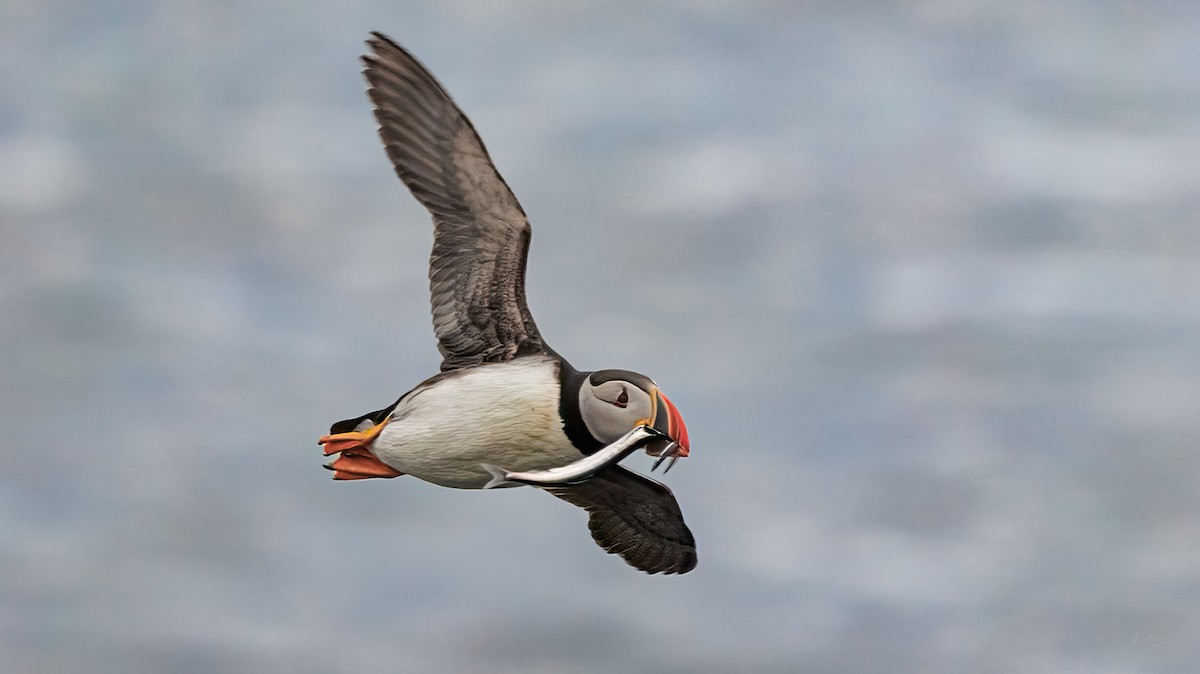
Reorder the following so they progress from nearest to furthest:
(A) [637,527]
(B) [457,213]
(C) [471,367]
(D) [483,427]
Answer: (D) [483,427] < (C) [471,367] < (B) [457,213] < (A) [637,527]

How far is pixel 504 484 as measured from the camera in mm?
15820

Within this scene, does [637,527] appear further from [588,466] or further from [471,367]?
[588,466]

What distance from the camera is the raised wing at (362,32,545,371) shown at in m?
16.4

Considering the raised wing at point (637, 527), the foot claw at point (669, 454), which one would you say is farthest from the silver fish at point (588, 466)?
the raised wing at point (637, 527)

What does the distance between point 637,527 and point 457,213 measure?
4.47 meters

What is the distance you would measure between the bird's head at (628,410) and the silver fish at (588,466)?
95 mm

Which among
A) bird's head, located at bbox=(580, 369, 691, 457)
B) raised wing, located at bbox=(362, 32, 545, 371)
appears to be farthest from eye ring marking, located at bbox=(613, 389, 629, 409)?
raised wing, located at bbox=(362, 32, 545, 371)

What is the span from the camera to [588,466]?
47.8ft

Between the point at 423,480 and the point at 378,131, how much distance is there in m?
3.76

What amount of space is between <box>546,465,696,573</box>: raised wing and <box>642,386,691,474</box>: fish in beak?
107 inches

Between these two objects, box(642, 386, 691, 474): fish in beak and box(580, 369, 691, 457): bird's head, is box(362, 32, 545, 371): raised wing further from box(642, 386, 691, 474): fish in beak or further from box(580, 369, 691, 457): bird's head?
box(642, 386, 691, 474): fish in beak

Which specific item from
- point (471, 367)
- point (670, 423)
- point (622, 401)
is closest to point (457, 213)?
point (471, 367)

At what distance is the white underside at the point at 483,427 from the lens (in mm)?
15828

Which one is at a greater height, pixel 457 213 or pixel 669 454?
pixel 457 213
